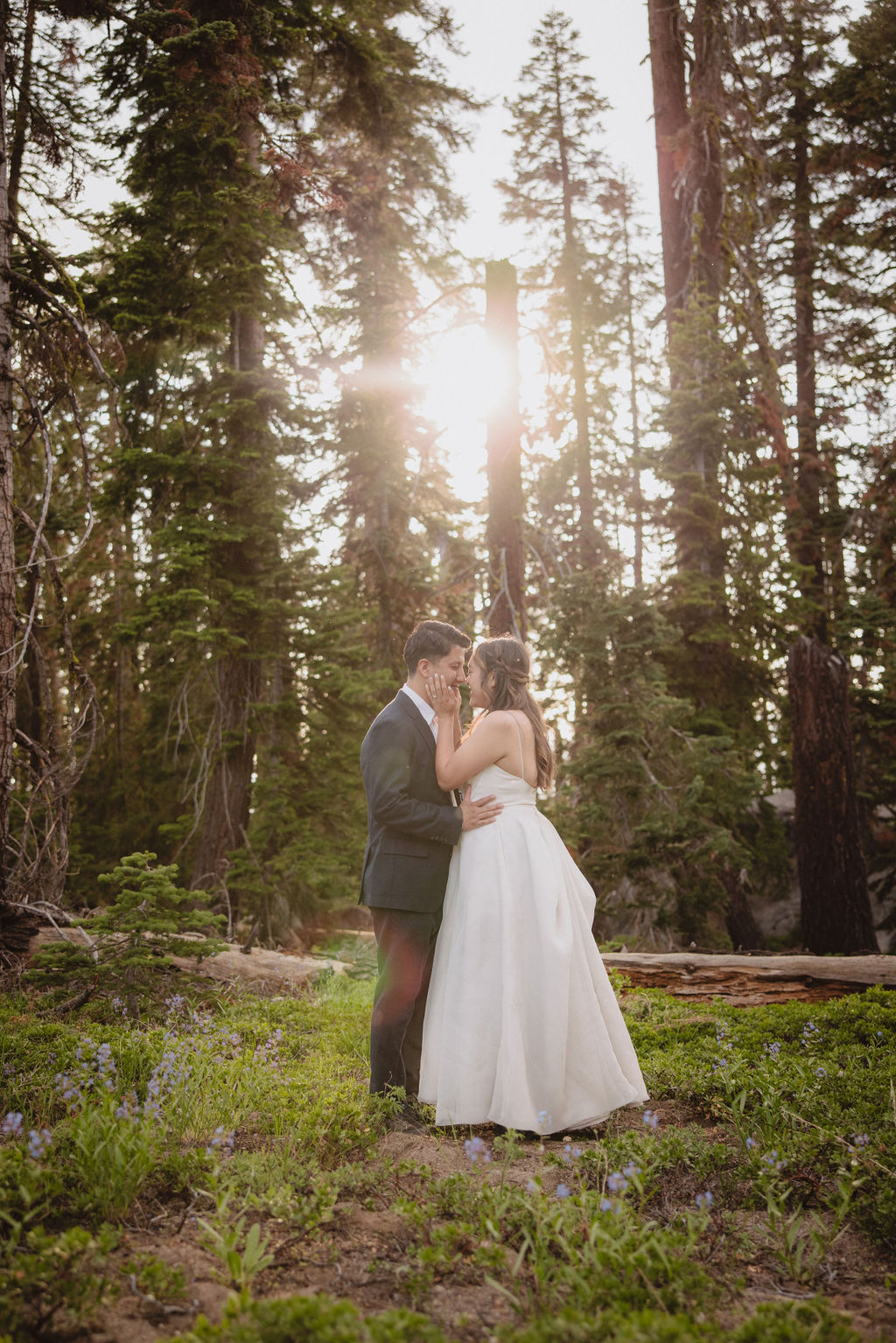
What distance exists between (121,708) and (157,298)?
5.79 meters

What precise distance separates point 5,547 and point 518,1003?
5087mm

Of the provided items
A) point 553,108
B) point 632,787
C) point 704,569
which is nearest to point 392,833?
point 632,787

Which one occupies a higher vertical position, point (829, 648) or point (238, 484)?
point (238, 484)

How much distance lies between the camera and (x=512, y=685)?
4.93 meters

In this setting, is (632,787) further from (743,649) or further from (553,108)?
(553,108)

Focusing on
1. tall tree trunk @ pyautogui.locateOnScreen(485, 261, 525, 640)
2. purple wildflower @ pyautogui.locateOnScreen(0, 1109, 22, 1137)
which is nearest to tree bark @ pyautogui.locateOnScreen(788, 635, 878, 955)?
tall tree trunk @ pyautogui.locateOnScreen(485, 261, 525, 640)

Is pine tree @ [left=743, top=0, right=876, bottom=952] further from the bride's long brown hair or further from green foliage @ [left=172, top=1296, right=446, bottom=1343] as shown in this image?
green foliage @ [left=172, top=1296, right=446, bottom=1343]

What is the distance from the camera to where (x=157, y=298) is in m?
9.96

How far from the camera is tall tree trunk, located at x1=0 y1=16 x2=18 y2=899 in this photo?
6.27 m

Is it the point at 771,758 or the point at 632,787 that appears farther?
the point at 771,758

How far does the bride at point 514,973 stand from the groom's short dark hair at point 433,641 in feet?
0.56

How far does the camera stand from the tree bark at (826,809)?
9.12m

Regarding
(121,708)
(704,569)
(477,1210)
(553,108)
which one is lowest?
(477,1210)

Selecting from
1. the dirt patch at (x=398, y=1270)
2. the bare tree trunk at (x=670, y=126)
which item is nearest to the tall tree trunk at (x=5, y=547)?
the dirt patch at (x=398, y=1270)
